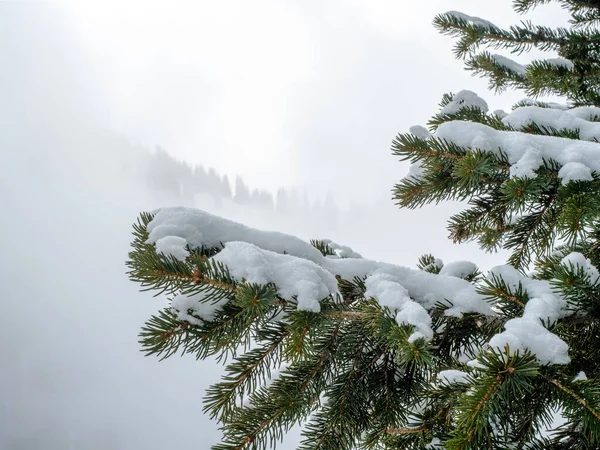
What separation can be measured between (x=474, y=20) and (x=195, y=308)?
3.63 meters

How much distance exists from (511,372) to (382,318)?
1.13 ft

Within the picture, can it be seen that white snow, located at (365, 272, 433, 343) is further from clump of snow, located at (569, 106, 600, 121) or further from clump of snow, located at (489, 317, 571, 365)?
clump of snow, located at (569, 106, 600, 121)

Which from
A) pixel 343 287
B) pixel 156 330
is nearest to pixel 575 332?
pixel 343 287

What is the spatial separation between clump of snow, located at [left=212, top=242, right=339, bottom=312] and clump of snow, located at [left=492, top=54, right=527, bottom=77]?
3.39 metres

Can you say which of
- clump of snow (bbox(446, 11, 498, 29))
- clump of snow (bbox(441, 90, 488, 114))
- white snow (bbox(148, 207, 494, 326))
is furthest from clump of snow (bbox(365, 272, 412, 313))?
clump of snow (bbox(446, 11, 498, 29))

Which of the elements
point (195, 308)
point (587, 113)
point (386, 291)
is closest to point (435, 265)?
point (386, 291)

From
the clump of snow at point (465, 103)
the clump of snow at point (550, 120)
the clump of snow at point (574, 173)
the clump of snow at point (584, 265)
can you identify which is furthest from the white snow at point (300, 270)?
the clump of snow at point (465, 103)

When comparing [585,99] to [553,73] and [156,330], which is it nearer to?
[553,73]

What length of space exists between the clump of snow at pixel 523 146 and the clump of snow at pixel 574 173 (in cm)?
6

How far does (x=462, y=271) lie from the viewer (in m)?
1.80

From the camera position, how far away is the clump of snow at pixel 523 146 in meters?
1.46

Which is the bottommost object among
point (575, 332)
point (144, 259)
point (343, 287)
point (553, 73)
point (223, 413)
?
point (223, 413)

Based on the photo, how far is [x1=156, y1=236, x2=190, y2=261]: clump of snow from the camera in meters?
1.07

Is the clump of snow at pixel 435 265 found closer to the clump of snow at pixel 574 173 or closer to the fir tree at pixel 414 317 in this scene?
the fir tree at pixel 414 317
